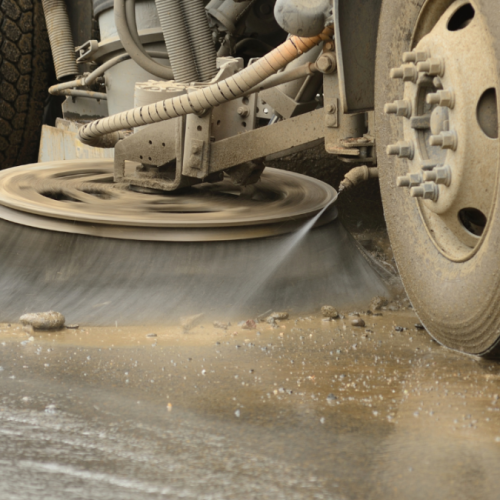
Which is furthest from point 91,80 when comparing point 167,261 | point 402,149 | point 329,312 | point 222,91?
point 402,149

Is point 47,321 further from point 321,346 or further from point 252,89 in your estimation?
point 252,89

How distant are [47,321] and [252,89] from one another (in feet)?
3.32

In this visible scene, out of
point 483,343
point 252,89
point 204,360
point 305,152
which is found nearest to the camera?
point 483,343

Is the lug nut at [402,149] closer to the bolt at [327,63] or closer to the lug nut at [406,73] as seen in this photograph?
the lug nut at [406,73]

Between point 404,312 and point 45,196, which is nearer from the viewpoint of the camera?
point 404,312

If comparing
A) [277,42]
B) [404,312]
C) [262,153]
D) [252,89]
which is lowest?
[404,312]

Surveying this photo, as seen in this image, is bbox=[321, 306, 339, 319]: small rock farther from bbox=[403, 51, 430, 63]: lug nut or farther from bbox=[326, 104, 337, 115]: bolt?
bbox=[403, 51, 430, 63]: lug nut

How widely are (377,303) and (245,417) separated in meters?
0.96

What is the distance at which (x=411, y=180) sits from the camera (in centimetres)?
154

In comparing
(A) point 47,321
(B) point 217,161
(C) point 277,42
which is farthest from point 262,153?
(C) point 277,42

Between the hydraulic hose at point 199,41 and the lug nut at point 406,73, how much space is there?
1.41 m

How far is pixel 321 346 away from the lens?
1.69 meters

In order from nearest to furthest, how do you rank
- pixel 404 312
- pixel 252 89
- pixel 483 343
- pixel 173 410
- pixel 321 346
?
pixel 173 410
pixel 483 343
pixel 321 346
pixel 404 312
pixel 252 89

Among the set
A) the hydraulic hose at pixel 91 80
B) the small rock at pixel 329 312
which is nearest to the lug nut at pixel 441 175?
the small rock at pixel 329 312
